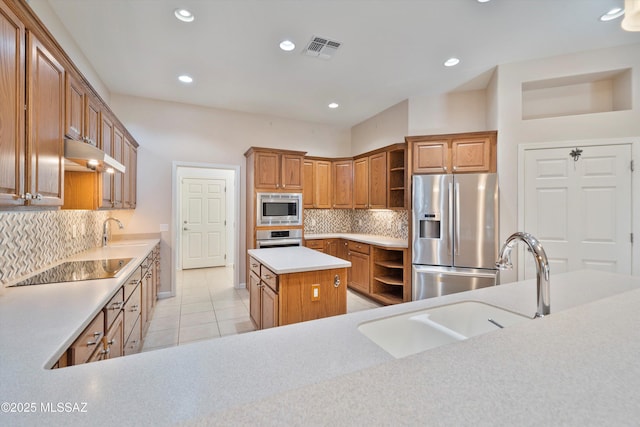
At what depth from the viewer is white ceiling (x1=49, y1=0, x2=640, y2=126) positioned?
2.36 metres

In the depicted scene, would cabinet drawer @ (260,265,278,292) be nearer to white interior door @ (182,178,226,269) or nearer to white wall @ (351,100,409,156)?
white wall @ (351,100,409,156)

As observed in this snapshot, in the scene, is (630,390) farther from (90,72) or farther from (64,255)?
(90,72)

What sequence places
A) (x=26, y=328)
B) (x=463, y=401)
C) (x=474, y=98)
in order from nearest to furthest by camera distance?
(x=463, y=401)
(x=26, y=328)
(x=474, y=98)

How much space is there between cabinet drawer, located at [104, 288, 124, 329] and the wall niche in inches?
185

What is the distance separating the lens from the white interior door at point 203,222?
20.5ft

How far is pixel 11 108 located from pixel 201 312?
9.99ft

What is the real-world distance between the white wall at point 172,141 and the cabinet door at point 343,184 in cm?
115

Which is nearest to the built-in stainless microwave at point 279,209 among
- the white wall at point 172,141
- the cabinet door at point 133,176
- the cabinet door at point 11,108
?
the white wall at point 172,141

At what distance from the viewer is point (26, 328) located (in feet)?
3.65

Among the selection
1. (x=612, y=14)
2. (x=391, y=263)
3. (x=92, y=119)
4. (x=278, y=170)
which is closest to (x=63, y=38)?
(x=92, y=119)

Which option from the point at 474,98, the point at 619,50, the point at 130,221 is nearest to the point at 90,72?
the point at 130,221

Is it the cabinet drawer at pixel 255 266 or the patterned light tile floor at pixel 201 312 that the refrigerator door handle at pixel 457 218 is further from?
the cabinet drawer at pixel 255 266

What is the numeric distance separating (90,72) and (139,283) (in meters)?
2.66

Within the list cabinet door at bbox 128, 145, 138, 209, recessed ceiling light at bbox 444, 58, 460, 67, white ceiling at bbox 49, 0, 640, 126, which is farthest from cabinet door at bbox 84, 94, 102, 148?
recessed ceiling light at bbox 444, 58, 460, 67
